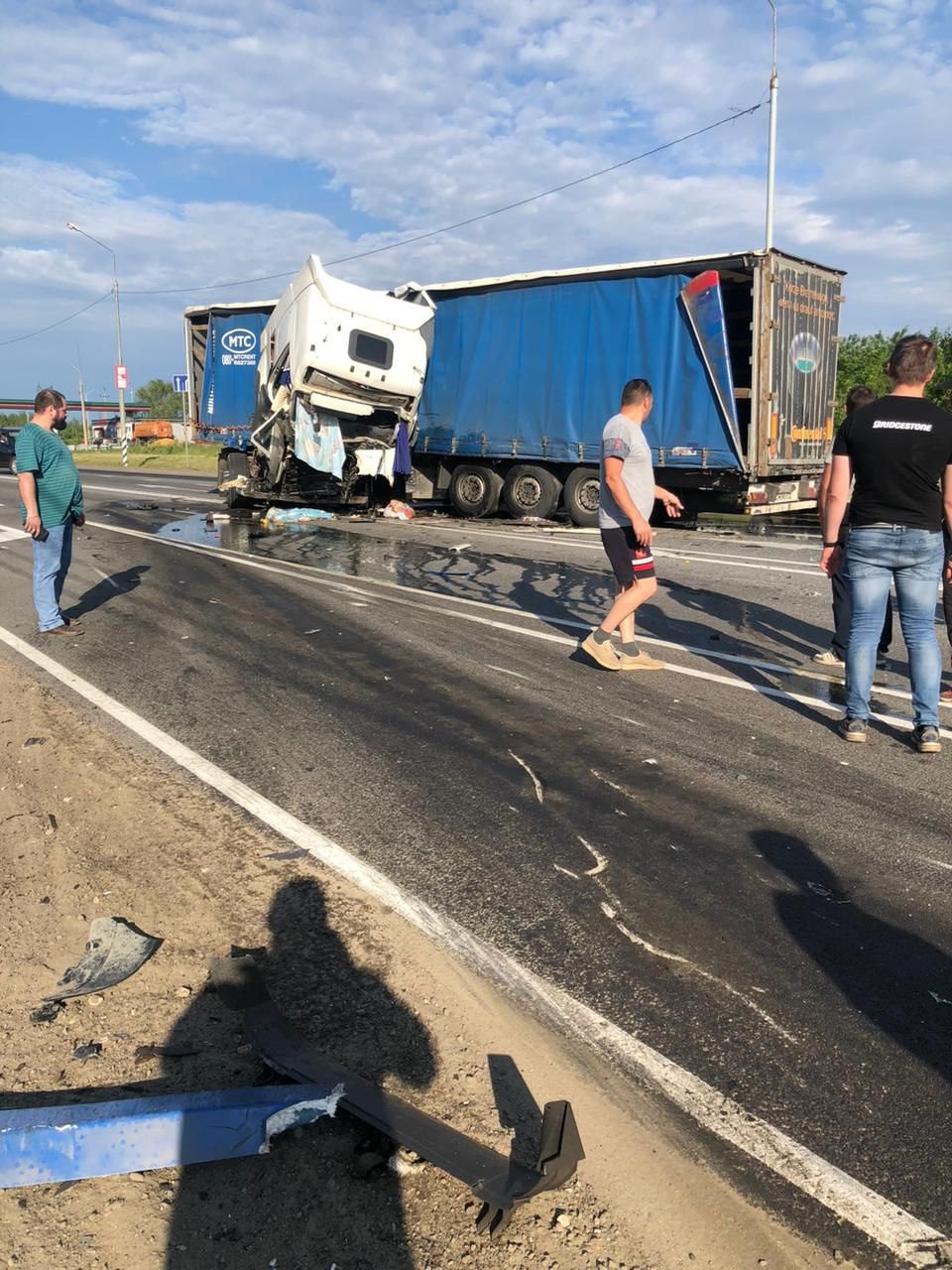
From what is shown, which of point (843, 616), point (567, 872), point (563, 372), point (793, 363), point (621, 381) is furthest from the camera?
point (563, 372)

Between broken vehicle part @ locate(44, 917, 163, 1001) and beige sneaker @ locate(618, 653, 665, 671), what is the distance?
400 cm

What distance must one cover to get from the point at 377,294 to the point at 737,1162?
1503cm

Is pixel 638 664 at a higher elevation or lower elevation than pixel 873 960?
higher

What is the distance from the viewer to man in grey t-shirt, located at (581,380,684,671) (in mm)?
6430

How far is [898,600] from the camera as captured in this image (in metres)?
5.16

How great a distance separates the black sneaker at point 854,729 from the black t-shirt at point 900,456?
1.07 meters

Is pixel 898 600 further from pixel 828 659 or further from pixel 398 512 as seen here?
pixel 398 512

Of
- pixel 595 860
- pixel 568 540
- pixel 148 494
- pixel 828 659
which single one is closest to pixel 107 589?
pixel 568 540

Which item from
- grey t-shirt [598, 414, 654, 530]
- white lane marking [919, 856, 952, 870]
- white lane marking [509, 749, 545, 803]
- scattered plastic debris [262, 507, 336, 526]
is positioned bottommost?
white lane marking [919, 856, 952, 870]

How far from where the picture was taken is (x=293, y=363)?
1502 centimetres

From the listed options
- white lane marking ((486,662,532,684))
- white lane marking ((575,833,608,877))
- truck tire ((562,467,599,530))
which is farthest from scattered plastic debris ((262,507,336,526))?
white lane marking ((575,833,608,877))

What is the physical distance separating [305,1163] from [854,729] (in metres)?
3.83

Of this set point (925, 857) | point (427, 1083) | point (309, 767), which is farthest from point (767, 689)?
point (427, 1083)

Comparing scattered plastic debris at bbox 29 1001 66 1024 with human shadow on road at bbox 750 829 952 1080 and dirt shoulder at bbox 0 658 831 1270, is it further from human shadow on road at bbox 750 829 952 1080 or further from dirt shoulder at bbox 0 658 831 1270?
human shadow on road at bbox 750 829 952 1080
